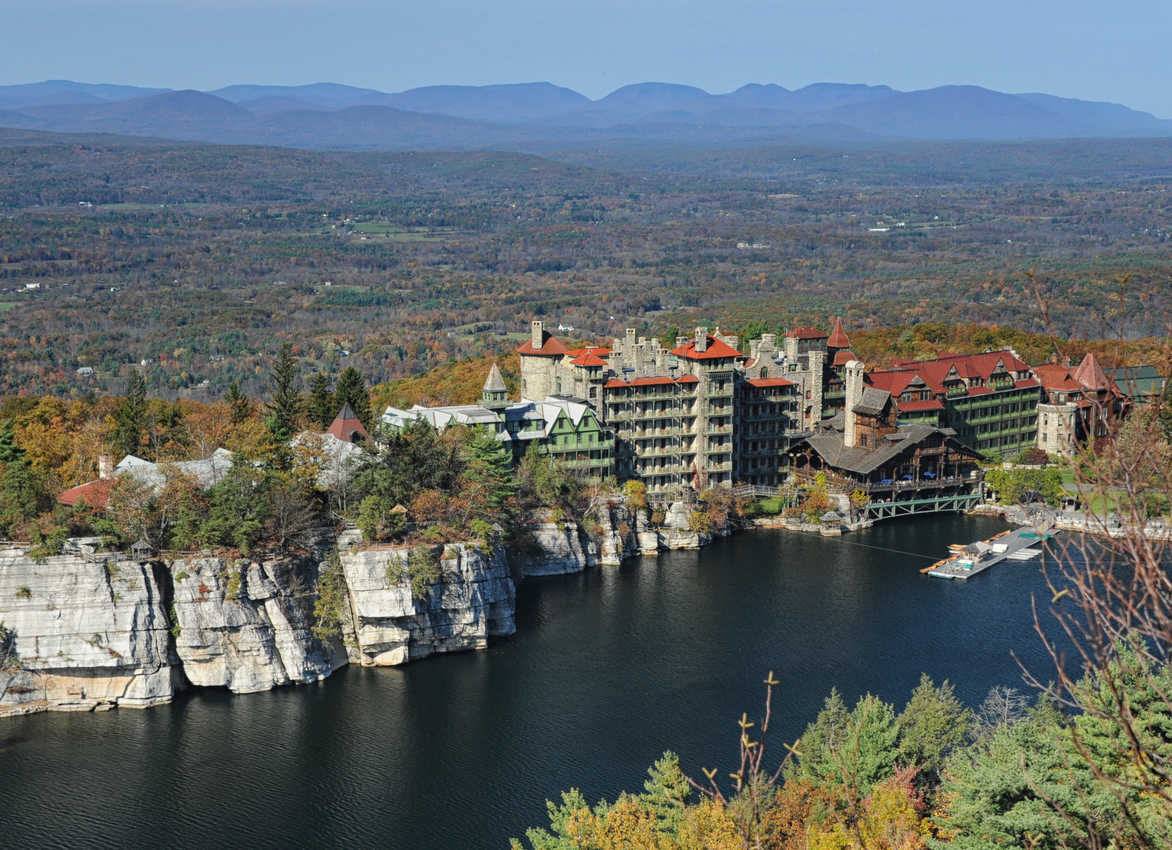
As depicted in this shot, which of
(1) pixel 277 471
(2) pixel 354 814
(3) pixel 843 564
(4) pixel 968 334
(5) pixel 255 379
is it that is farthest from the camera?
(5) pixel 255 379

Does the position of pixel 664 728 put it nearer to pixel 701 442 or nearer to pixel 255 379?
pixel 701 442

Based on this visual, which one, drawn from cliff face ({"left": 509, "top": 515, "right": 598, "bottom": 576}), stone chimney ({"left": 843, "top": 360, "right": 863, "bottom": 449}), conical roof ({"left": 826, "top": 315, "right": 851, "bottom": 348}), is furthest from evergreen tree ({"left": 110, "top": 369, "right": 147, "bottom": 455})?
conical roof ({"left": 826, "top": 315, "right": 851, "bottom": 348})

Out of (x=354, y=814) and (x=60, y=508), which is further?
(x=60, y=508)

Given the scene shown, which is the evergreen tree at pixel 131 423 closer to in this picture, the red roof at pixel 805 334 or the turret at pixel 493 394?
the turret at pixel 493 394

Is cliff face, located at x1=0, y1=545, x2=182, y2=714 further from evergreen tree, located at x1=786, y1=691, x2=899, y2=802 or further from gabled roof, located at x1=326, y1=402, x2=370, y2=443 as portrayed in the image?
evergreen tree, located at x1=786, y1=691, x2=899, y2=802

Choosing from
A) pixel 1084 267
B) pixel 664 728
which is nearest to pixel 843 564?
pixel 664 728

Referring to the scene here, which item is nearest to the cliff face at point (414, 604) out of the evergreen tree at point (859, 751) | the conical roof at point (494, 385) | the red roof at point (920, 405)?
the conical roof at point (494, 385)
